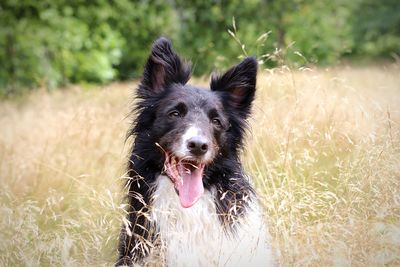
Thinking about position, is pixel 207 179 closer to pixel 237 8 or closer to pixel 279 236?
pixel 279 236

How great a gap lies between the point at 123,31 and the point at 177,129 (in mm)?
12724

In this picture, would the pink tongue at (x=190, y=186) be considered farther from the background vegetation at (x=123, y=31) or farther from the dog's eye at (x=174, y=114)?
the background vegetation at (x=123, y=31)

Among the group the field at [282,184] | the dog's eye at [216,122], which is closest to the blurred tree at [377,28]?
the field at [282,184]

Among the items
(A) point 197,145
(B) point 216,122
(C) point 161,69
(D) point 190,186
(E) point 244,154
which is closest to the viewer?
(A) point 197,145

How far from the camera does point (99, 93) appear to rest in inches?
412

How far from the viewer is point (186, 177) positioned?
4000 millimetres

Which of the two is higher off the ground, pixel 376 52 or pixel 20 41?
pixel 376 52

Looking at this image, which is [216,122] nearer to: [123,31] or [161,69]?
[161,69]

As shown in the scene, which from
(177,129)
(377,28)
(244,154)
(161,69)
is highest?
(377,28)

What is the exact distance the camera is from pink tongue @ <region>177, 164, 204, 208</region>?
3.95 meters

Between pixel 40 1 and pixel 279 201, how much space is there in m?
10.9

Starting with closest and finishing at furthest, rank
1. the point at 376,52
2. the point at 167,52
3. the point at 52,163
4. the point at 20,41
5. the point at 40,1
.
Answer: the point at 167,52
the point at 52,163
the point at 40,1
the point at 20,41
the point at 376,52

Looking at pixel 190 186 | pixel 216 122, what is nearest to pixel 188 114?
pixel 216 122

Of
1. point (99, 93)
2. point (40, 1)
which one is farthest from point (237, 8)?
point (99, 93)
